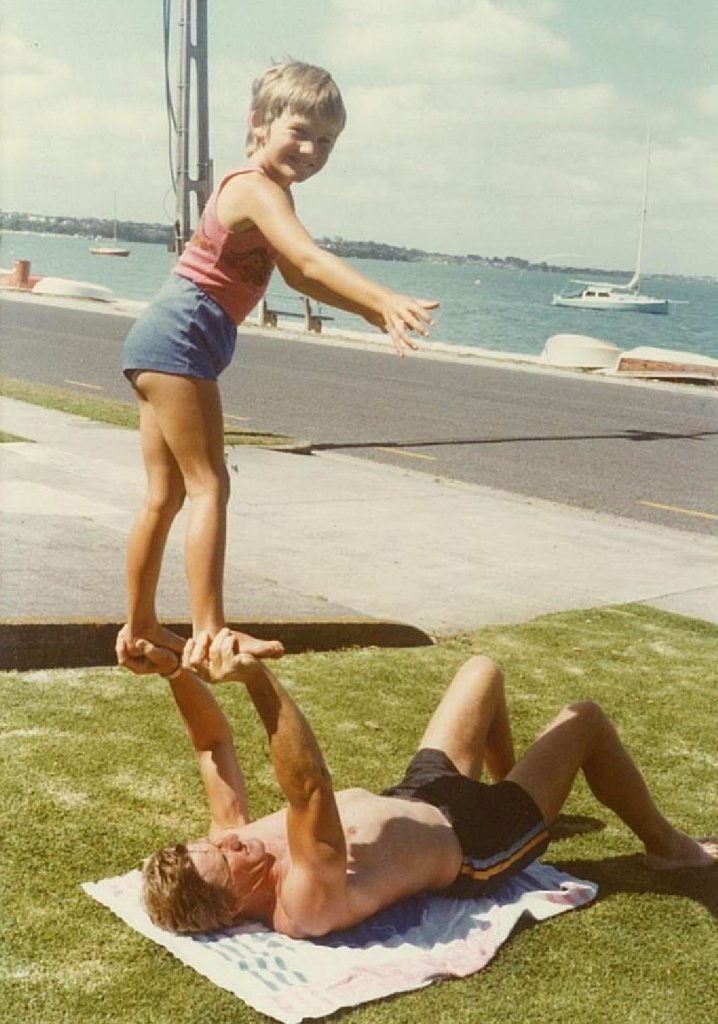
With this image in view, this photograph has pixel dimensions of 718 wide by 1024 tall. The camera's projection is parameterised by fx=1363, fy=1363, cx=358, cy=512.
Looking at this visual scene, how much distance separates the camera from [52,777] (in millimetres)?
4664

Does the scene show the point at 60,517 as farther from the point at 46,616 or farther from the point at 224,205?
the point at 224,205

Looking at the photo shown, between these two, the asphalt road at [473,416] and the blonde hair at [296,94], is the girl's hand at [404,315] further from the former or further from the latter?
the asphalt road at [473,416]

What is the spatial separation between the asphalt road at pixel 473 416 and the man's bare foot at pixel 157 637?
7.60m

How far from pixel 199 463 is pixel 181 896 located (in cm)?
124

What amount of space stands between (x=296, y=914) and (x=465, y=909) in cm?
58

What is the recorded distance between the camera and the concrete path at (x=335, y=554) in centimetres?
677

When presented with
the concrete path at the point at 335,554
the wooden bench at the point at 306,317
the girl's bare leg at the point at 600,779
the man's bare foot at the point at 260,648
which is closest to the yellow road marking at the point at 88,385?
the concrete path at the point at 335,554

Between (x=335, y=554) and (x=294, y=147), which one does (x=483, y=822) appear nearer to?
(x=294, y=147)

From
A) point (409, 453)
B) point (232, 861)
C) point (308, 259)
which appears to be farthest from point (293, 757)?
point (409, 453)

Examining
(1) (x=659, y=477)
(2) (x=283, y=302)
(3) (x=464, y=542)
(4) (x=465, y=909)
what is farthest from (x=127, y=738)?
(2) (x=283, y=302)

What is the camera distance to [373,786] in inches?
193

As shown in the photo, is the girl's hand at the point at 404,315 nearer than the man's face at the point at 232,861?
Yes

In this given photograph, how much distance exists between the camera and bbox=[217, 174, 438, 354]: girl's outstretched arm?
2.98 m

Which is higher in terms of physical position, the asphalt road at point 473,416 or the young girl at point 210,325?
the young girl at point 210,325
